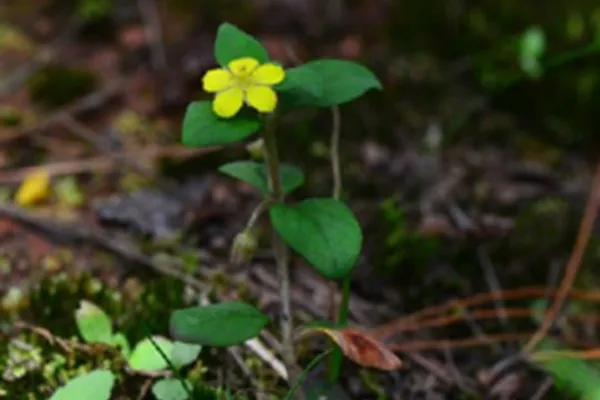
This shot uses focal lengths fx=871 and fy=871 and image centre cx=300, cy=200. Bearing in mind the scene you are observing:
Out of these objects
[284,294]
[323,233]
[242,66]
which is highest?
[242,66]

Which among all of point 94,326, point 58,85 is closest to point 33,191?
point 58,85

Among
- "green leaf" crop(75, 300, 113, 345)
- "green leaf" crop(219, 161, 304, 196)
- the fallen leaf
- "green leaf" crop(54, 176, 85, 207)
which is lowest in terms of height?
"green leaf" crop(75, 300, 113, 345)

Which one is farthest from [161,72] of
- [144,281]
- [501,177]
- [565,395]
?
[565,395]

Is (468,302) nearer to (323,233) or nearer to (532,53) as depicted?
(323,233)

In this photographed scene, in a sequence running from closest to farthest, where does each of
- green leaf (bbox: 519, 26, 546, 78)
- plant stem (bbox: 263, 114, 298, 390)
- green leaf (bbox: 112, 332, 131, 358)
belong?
plant stem (bbox: 263, 114, 298, 390), green leaf (bbox: 112, 332, 131, 358), green leaf (bbox: 519, 26, 546, 78)

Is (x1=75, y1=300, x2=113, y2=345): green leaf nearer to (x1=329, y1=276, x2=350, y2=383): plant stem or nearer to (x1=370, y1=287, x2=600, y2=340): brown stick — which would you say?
(x1=329, y1=276, x2=350, y2=383): plant stem

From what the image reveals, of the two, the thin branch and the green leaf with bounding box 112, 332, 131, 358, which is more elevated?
the green leaf with bounding box 112, 332, 131, 358

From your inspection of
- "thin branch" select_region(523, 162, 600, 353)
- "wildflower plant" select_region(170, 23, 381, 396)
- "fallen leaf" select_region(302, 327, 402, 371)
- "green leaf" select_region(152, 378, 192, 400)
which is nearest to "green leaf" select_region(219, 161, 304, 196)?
"wildflower plant" select_region(170, 23, 381, 396)
